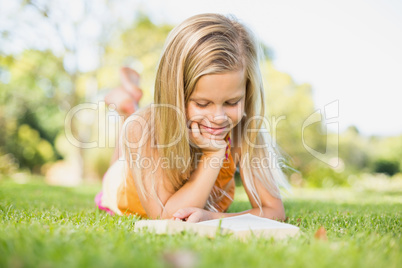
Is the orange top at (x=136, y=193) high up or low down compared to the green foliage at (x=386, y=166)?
up

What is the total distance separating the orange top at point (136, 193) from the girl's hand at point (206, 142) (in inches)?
9.6

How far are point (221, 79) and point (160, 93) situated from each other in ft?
1.57

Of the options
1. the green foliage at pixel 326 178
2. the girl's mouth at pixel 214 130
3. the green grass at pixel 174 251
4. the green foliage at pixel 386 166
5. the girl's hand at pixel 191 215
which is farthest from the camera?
the green foliage at pixel 386 166

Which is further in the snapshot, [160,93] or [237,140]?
[237,140]

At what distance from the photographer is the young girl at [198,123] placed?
2209mm

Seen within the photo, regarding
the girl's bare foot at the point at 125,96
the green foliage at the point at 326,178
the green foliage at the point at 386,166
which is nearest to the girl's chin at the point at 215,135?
the girl's bare foot at the point at 125,96

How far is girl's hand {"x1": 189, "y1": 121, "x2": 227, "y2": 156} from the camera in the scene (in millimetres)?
2346

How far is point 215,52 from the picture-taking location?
2217 mm

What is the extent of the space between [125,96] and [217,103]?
2.31 m

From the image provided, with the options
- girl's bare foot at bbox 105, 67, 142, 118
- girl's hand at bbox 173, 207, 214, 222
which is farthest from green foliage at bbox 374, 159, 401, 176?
girl's hand at bbox 173, 207, 214, 222

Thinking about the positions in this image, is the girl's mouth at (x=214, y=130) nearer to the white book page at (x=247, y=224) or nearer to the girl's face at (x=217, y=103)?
the girl's face at (x=217, y=103)

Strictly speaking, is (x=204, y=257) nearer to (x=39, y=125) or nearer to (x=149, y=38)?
(x=149, y=38)

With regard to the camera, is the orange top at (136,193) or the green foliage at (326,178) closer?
the orange top at (136,193)

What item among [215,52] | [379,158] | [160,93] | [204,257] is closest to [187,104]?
[160,93]
